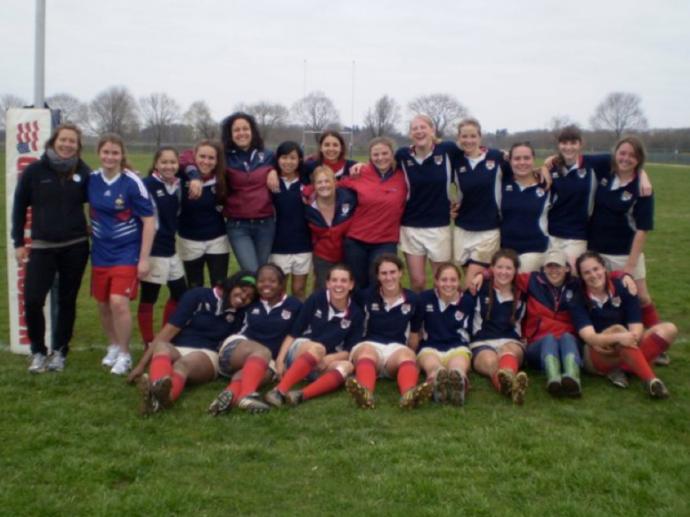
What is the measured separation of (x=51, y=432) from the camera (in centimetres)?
405

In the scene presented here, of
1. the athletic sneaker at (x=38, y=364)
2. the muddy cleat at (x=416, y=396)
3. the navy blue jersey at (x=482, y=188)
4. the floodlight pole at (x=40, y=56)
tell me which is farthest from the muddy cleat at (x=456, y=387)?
the floodlight pole at (x=40, y=56)

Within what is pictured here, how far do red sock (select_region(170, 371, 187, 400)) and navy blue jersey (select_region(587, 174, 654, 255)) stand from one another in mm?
3255

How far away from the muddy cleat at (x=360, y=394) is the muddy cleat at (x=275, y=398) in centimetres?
44

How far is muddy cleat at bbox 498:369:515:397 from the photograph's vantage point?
4625 millimetres

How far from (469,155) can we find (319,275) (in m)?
1.55

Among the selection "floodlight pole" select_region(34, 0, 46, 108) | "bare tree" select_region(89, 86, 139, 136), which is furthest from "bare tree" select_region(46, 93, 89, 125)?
"floodlight pole" select_region(34, 0, 46, 108)

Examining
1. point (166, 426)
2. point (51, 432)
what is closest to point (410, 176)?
point (166, 426)

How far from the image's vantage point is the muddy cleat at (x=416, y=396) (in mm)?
4500

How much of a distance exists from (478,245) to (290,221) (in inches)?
59.9

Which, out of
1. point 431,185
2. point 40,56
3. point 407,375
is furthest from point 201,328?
point 40,56

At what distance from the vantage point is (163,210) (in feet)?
18.2

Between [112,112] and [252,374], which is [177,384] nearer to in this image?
[252,374]

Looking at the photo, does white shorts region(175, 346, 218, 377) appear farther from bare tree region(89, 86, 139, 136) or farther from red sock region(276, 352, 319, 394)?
bare tree region(89, 86, 139, 136)

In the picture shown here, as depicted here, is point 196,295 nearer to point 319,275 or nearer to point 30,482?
point 319,275
